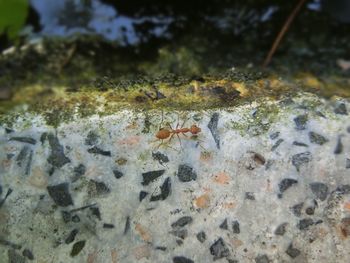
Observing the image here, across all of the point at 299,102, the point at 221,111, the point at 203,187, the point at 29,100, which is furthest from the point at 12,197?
the point at 299,102

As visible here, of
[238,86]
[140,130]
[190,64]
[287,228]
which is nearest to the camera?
[287,228]

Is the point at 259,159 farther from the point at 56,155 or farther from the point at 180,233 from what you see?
the point at 56,155

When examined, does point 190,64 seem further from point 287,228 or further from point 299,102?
point 287,228

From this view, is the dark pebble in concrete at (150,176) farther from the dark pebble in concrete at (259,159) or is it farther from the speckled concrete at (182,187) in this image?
the dark pebble in concrete at (259,159)

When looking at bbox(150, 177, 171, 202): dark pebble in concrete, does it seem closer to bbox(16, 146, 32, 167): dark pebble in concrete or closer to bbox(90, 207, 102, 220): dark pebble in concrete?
bbox(90, 207, 102, 220): dark pebble in concrete

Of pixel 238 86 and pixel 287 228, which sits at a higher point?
pixel 238 86

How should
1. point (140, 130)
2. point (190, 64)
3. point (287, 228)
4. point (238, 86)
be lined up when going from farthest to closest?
point (190, 64) < point (238, 86) < point (140, 130) < point (287, 228)
